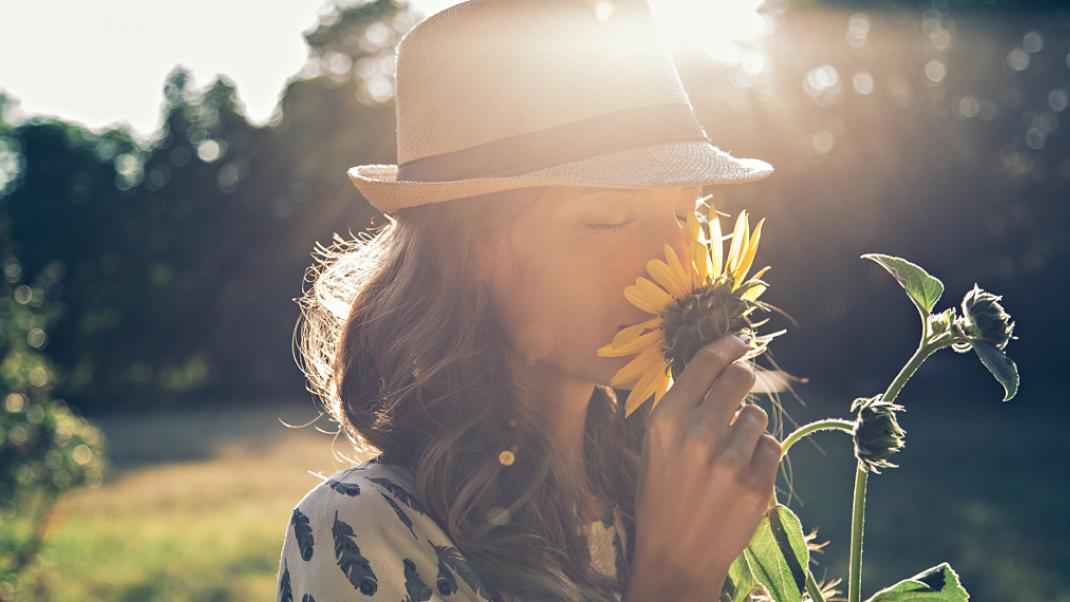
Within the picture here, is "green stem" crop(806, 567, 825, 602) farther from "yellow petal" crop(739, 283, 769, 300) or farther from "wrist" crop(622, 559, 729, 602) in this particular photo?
"yellow petal" crop(739, 283, 769, 300)

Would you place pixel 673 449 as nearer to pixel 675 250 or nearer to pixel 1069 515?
pixel 675 250

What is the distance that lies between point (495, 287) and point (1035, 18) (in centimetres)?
1760

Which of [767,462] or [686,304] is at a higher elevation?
[686,304]

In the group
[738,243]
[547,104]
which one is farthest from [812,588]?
[547,104]

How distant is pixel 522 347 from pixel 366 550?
0.47m

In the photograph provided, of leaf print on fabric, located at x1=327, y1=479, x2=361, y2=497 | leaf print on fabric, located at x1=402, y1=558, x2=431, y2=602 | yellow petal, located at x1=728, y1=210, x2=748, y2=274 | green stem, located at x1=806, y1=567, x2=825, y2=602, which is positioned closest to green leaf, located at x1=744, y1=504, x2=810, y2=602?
green stem, located at x1=806, y1=567, x2=825, y2=602

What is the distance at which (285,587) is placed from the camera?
1.47 metres

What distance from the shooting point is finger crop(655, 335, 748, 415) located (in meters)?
1.37

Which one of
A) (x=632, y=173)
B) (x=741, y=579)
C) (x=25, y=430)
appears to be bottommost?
(x=25, y=430)

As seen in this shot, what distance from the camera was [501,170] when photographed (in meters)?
1.61

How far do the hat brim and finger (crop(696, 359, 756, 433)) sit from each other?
304 mm

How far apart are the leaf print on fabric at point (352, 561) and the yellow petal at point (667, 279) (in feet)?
1.90

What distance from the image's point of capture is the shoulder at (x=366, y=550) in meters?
1.40

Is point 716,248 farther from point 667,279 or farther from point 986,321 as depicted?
point 986,321
